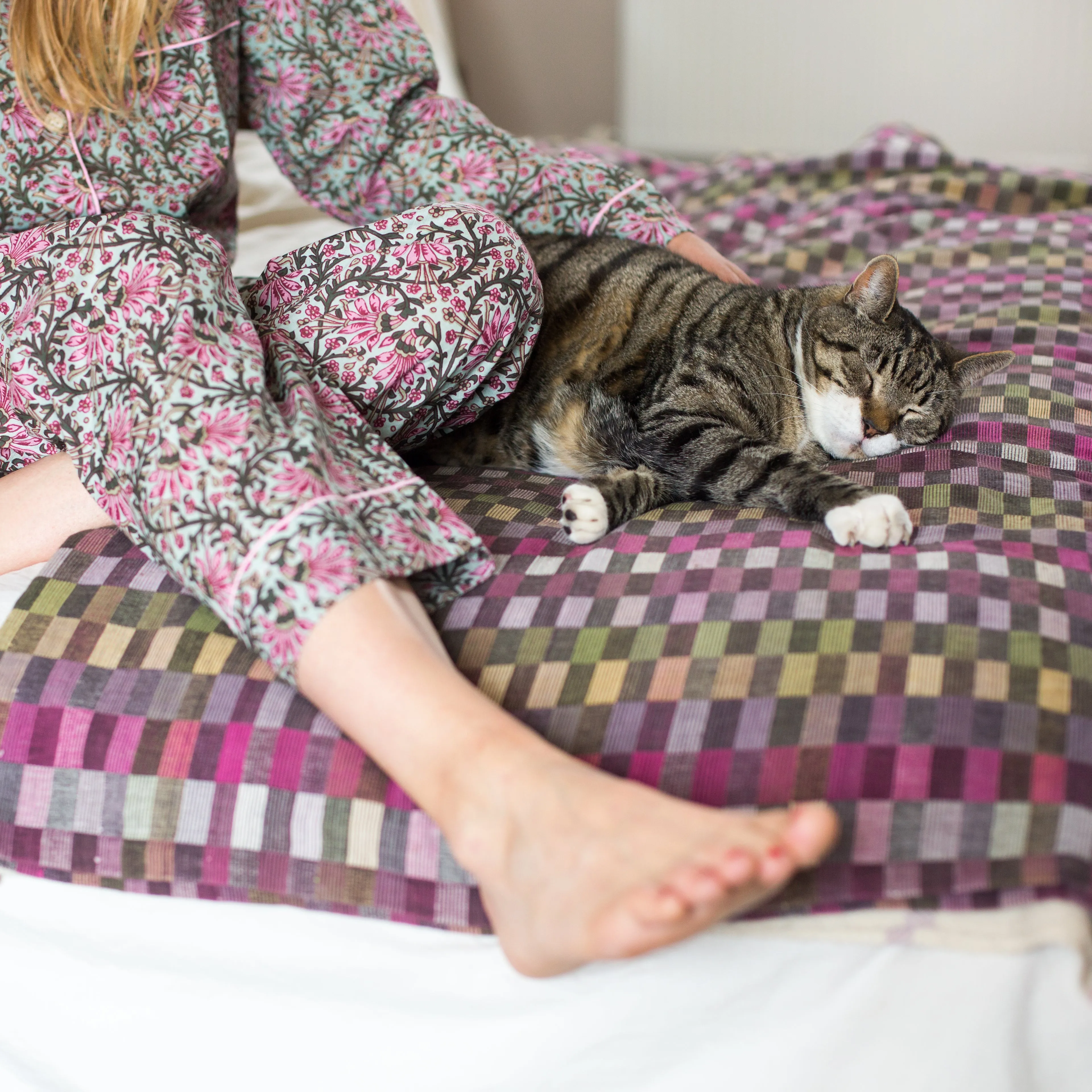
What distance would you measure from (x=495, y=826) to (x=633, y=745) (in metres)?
0.14

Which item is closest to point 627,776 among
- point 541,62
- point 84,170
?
point 84,170

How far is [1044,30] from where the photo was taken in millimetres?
2594

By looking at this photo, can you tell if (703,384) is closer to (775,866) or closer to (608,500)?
(608,500)

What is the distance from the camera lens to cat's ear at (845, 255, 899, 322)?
1.11m

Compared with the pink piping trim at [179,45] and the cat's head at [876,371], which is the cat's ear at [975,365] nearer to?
the cat's head at [876,371]

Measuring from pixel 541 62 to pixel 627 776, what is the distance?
9.71 feet

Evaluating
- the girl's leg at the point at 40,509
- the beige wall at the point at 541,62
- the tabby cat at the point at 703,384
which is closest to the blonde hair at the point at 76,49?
the girl's leg at the point at 40,509

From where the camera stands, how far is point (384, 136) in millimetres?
1312

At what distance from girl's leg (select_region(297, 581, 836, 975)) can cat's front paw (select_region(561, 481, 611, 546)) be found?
265 mm

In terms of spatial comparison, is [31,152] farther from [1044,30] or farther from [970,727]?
[1044,30]

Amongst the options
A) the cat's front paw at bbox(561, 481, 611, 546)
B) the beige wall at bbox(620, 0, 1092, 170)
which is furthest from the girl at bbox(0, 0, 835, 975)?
the beige wall at bbox(620, 0, 1092, 170)

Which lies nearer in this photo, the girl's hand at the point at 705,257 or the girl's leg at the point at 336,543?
the girl's leg at the point at 336,543

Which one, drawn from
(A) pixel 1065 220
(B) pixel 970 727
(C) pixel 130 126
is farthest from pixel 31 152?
(A) pixel 1065 220

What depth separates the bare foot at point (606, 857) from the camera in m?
0.53
